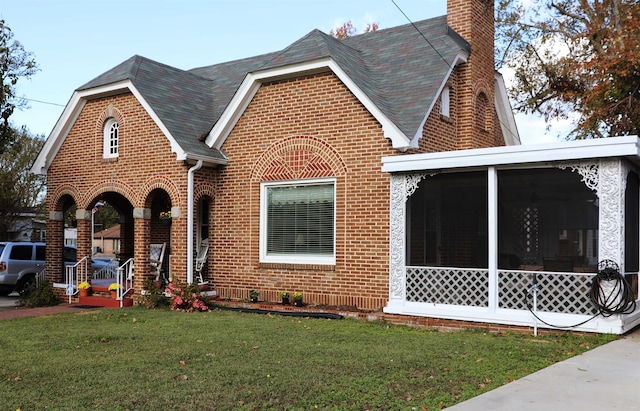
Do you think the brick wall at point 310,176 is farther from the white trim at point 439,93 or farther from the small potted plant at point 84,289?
the small potted plant at point 84,289

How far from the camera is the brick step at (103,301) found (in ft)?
48.3

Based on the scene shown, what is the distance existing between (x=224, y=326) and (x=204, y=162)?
15.4 feet

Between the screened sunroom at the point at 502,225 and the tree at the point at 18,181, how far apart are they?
27038 mm

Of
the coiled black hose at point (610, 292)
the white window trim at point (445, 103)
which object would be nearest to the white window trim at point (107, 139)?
the white window trim at point (445, 103)

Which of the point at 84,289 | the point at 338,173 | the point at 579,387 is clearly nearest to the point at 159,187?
the point at 84,289

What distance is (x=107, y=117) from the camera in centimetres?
→ 1577

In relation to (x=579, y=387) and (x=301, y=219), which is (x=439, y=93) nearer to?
(x=301, y=219)

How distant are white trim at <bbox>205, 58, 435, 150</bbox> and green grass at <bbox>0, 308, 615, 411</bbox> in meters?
3.70

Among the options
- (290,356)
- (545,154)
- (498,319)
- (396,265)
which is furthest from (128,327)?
(545,154)

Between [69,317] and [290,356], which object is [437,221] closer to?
[290,356]

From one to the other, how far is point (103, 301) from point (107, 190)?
9.16 ft

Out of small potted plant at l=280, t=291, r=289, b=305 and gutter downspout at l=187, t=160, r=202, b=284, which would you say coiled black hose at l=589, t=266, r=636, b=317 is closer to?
small potted plant at l=280, t=291, r=289, b=305

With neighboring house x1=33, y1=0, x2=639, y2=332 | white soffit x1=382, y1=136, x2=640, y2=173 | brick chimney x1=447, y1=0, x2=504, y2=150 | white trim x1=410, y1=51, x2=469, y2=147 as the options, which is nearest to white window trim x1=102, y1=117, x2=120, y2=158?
neighboring house x1=33, y1=0, x2=639, y2=332

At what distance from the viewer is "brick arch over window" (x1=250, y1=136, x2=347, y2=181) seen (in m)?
13.3
